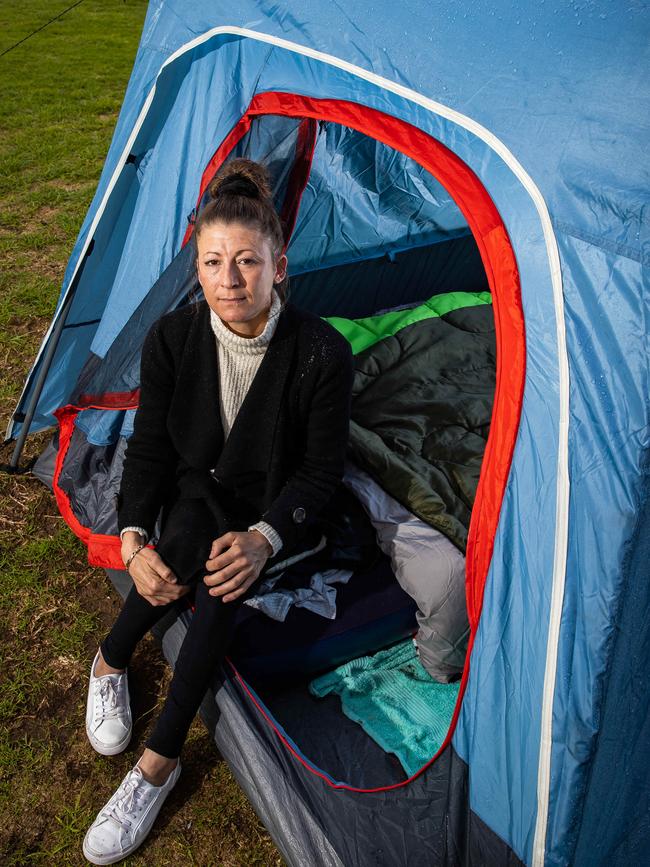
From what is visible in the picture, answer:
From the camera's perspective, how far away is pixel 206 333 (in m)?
1.96

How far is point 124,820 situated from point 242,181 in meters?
1.55

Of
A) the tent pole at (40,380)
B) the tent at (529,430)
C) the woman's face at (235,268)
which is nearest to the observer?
the tent at (529,430)

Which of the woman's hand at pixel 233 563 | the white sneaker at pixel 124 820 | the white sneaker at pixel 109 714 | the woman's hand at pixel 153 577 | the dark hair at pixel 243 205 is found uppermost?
the dark hair at pixel 243 205

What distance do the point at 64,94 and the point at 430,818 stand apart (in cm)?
786

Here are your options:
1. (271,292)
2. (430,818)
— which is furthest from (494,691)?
(271,292)

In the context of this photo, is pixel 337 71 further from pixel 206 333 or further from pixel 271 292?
pixel 206 333

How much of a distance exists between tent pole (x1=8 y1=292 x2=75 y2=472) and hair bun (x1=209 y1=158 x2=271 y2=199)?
1004mm

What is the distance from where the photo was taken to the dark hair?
1812mm

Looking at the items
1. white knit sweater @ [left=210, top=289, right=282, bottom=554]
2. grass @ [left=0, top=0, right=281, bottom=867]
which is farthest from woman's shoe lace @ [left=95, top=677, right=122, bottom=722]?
white knit sweater @ [left=210, top=289, right=282, bottom=554]

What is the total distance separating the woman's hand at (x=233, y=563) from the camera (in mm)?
1847

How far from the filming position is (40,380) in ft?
9.27

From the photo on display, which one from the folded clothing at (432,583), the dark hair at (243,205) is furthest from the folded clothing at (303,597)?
the dark hair at (243,205)

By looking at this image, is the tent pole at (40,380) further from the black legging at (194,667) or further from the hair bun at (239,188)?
the black legging at (194,667)

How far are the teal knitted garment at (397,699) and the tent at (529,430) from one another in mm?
211
